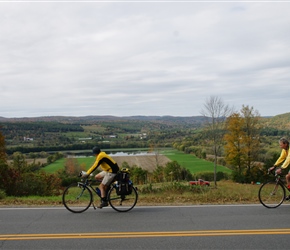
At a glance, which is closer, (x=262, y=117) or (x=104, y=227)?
(x=104, y=227)

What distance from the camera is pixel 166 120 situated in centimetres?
11175

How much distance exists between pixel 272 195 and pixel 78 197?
5.46m

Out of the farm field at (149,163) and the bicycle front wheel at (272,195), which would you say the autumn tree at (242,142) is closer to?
the farm field at (149,163)

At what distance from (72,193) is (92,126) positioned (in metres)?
72.3

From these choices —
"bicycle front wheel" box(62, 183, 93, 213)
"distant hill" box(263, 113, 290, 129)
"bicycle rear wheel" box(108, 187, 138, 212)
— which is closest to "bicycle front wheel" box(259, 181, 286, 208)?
"bicycle rear wheel" box(108, 187, 138, 212)

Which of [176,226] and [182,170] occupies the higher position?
[176,226]

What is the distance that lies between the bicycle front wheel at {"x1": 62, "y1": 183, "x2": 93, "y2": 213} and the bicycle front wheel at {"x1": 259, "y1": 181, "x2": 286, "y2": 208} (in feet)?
15.8

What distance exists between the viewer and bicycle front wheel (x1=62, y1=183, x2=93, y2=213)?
30.5 ft

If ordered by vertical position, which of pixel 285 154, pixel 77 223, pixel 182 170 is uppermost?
pixel 285 154

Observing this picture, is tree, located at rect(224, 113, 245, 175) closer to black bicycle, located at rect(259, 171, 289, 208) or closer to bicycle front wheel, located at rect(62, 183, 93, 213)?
black bicycle, located at rect(259, 171, 289, 208)

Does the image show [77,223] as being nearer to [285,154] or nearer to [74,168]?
[285,154]

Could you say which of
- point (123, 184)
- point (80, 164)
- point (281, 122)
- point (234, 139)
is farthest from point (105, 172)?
point (281, 122)

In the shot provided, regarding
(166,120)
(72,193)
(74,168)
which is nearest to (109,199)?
(72,193)

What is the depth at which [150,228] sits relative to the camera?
7.25 m
